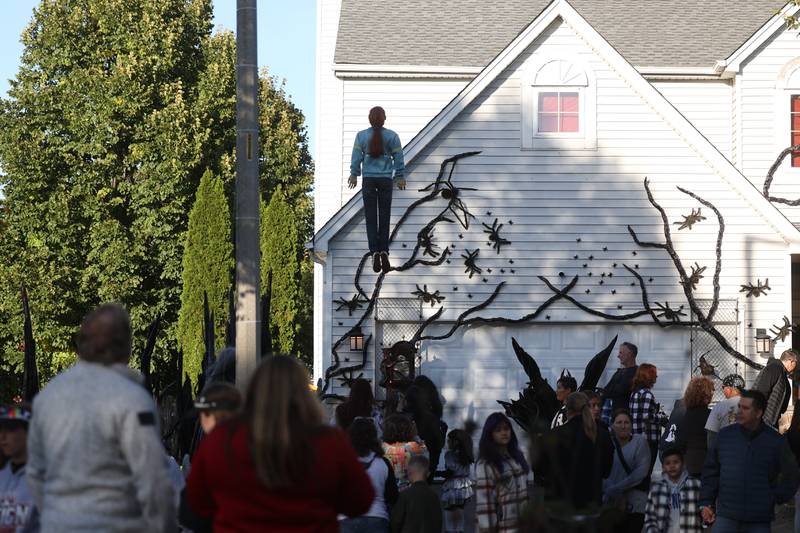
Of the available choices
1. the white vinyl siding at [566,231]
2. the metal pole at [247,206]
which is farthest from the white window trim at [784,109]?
the metal pole at [247,206]

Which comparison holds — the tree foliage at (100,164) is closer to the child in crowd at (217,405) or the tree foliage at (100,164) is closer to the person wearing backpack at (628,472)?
the person wearing backpack at (628,472)

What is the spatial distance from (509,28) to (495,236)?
687 centimetres

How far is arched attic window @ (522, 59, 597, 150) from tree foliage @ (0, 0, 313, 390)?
1946cm

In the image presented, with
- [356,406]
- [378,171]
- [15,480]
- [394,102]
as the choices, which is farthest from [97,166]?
[15,480]

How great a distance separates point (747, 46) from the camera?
74.2 ft

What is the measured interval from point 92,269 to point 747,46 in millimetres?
21551

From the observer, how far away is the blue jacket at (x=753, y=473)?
950 centimetres

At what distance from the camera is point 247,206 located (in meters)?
8.46

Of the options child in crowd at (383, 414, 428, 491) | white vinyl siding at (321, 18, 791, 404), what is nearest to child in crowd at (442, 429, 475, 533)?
child in crowd at (383, 414, 428, 491)

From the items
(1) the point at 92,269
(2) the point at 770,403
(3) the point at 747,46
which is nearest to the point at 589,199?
(3) the point at 747,46

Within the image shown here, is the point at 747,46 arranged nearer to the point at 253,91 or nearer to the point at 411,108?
the point at 411,108

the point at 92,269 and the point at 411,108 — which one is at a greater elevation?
the point at 411,108

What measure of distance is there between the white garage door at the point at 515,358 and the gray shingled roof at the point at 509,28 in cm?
612

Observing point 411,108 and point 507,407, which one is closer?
point 507,407
